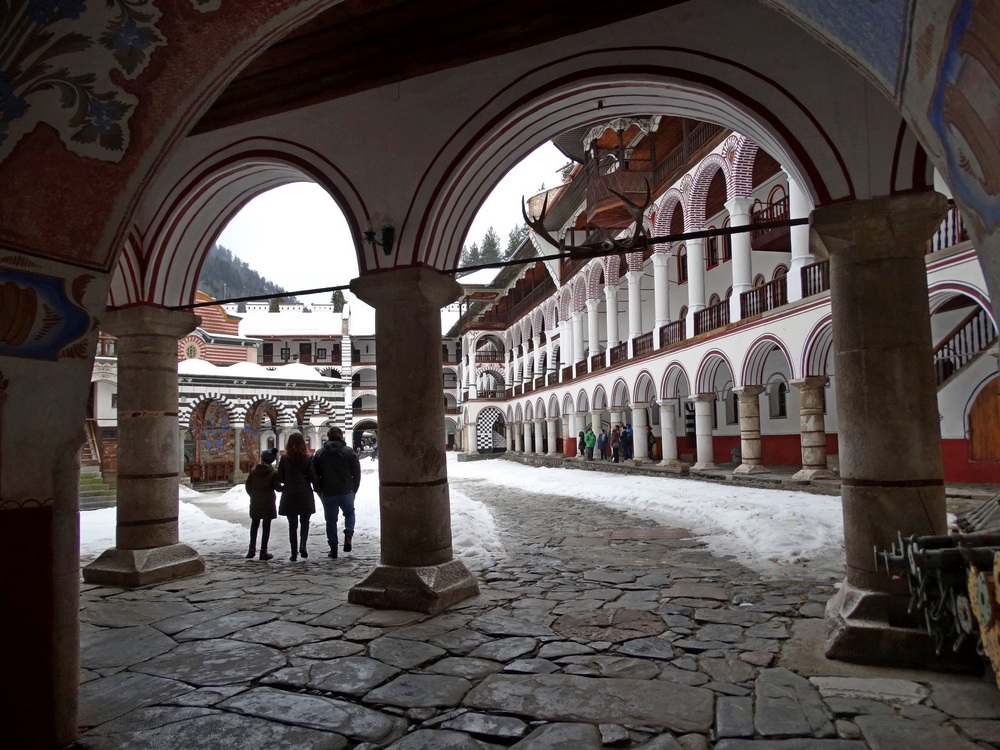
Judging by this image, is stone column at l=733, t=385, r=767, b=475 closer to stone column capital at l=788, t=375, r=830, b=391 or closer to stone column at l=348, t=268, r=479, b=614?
stone column capital at l=788, t=375, r=830, b=391

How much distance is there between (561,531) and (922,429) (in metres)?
5.51

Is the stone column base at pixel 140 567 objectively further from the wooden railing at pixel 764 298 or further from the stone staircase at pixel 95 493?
the wooden railing at pixel 764 298

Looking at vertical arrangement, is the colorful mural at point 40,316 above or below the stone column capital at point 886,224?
below

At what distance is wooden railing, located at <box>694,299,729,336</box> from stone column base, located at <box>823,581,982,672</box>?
13607 millimetres

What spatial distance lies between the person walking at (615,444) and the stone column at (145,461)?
17198 mm

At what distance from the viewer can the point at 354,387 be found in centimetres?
5072

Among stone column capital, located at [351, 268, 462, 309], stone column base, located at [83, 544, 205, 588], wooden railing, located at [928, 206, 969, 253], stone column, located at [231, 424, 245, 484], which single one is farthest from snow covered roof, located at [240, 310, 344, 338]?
stone column capital, located at [351, 268, 462, 309]

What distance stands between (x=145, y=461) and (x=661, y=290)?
53.0ft

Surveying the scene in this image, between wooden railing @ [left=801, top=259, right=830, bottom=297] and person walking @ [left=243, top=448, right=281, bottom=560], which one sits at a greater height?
wooden railing @ [left=801, top=259, right=830, bottom=297]

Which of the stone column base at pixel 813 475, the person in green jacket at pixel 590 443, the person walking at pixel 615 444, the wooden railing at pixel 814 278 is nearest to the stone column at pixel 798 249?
the wooden railing at pixel 814 278

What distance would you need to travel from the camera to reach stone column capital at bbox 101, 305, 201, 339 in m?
6.76

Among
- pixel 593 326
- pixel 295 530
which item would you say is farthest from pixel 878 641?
pixel 593 326

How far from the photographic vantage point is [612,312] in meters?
24.5

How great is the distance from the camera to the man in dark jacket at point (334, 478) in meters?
7.35
